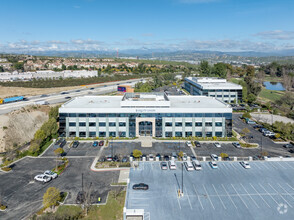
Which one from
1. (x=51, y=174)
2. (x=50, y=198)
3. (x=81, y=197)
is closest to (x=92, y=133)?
(x=51, y=174)

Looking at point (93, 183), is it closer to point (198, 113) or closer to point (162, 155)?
point (162, 155)

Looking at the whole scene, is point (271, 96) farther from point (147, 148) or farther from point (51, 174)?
point (51, 174)

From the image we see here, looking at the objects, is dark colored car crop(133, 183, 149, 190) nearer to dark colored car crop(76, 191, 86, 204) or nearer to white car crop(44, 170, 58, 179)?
dark colored car crop(76, 191, 86, 204)

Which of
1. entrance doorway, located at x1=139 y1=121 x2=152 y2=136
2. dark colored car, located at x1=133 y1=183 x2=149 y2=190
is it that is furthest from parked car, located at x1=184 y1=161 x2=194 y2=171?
entrance doorway, located at x1=139 y1=121 x2=152 y2=136

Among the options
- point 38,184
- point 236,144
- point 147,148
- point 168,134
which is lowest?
point 38,184

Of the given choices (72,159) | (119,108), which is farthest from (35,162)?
(119,108)

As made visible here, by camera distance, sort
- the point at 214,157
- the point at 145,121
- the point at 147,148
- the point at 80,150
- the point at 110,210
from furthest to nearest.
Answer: the point at 145,121, the point at 147,148, the point at 80,150, the point at 214,157, the point at 110,210

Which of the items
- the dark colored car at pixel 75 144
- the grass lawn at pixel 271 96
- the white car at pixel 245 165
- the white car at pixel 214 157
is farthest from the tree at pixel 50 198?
the grass lawn at pixel 271 96

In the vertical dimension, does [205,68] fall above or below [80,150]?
above
